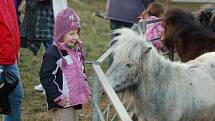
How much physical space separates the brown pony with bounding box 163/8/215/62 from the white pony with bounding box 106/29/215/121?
119 centimetres

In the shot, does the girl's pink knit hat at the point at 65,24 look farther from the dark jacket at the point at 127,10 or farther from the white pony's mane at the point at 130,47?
the dark jacket at the point at 127,10

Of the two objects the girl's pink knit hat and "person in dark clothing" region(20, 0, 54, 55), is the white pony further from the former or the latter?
"person in dark clothing" region(20, 0, 54, 55)

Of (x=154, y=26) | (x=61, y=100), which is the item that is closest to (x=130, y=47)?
(x=61, y=100)

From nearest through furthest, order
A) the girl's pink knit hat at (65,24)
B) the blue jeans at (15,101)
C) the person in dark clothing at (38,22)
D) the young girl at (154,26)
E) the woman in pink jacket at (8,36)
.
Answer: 1. the woman in pink jacket at (8,36)
2. the girl's pink knit hat at (65,24)
3. the blue jeans at (15,101)
4. the young girl at (154,26)
5. the person in dark clothing at (38,22)

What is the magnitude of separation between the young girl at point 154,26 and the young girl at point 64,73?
201cm

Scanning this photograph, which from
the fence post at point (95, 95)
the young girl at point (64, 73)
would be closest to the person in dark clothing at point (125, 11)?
the young girl at point (64, 73)

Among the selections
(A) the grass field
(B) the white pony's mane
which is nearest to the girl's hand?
(B) the white pony's mane

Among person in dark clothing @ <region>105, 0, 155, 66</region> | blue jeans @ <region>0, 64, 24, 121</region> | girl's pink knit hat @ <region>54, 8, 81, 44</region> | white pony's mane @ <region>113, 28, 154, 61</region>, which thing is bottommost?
blue jeans @ <region>0, 64, 24, 121</region>

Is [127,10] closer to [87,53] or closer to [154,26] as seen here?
[154,26]

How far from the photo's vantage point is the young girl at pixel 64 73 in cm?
443

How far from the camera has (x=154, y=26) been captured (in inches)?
261

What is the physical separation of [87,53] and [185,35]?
4.64 m

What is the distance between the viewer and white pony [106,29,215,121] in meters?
4.45

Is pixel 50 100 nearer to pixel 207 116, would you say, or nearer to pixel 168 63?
pixel 168 63
